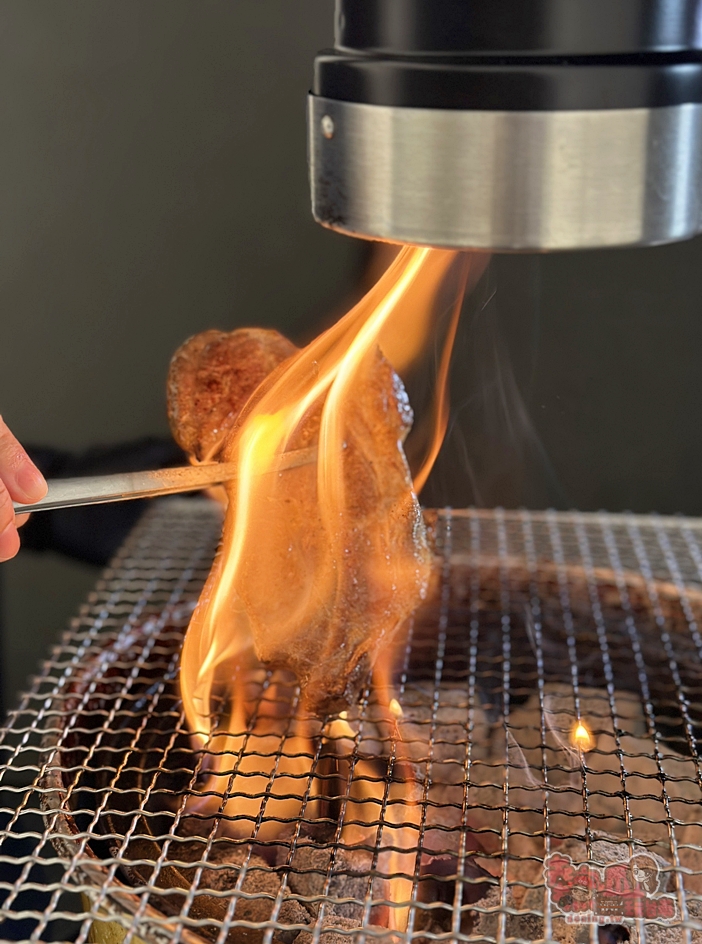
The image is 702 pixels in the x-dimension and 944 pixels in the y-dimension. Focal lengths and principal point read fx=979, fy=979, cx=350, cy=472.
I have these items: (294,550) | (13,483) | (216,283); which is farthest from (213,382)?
(216,283)

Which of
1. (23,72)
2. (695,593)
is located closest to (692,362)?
(695,593)

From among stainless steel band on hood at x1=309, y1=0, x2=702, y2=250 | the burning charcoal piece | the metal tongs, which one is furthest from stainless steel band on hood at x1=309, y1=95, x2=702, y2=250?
the burning charcoal piece

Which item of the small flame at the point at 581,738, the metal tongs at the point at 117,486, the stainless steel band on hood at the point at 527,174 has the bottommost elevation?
the small flame at the point at 581,738

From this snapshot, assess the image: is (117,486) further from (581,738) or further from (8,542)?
(581,738)

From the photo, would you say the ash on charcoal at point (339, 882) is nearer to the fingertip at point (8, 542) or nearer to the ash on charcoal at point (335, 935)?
the ash on charcoal at point (335, 935)

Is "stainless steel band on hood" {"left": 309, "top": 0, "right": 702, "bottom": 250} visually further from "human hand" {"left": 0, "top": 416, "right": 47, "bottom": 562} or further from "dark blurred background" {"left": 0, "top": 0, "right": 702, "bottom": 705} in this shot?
"dark blurred background" {"left": 0, "top": 0, "right": 702, "bottom": 705}

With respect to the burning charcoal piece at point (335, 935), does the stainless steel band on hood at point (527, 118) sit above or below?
above

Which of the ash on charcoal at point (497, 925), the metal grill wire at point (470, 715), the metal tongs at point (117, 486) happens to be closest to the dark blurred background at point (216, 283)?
the metal grill wire at point (470, 715)

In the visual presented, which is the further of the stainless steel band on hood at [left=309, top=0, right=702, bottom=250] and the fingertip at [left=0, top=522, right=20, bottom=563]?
the fingertip at [left=0, top=522, right=20, bottom=563]
